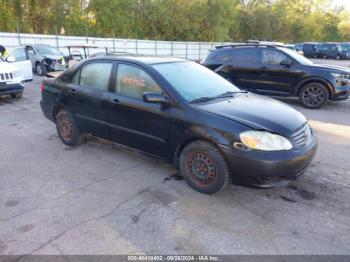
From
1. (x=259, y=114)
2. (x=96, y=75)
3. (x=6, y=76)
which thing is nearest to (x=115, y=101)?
(x=96, y=75)

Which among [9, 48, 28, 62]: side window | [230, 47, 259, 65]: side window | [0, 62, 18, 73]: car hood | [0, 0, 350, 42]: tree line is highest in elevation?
[0, 0, 350, 42]: tree line

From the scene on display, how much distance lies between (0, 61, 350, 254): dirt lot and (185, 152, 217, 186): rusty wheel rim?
191 millimetres

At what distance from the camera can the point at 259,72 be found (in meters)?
8.86

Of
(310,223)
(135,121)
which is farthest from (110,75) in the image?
(310,223)

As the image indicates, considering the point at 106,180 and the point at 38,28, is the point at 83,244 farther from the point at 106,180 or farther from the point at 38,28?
the point at 38,28

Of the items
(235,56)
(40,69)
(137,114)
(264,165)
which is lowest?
(40,69)

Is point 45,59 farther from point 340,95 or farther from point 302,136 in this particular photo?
point 302,136

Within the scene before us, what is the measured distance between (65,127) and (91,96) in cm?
100

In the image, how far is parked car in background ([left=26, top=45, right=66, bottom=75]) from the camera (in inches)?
580

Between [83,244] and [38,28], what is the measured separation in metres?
26.4

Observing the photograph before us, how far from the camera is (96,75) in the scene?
464 centimetres

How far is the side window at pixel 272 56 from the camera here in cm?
854

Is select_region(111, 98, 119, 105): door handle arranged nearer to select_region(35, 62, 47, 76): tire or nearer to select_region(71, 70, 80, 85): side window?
select_region(71, 70, 80, 85): side window

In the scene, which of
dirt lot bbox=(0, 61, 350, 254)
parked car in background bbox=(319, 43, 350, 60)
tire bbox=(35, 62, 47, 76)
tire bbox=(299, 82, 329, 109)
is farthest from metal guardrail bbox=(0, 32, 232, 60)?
dirt lot bbox=(0, 61, 350, 254)
